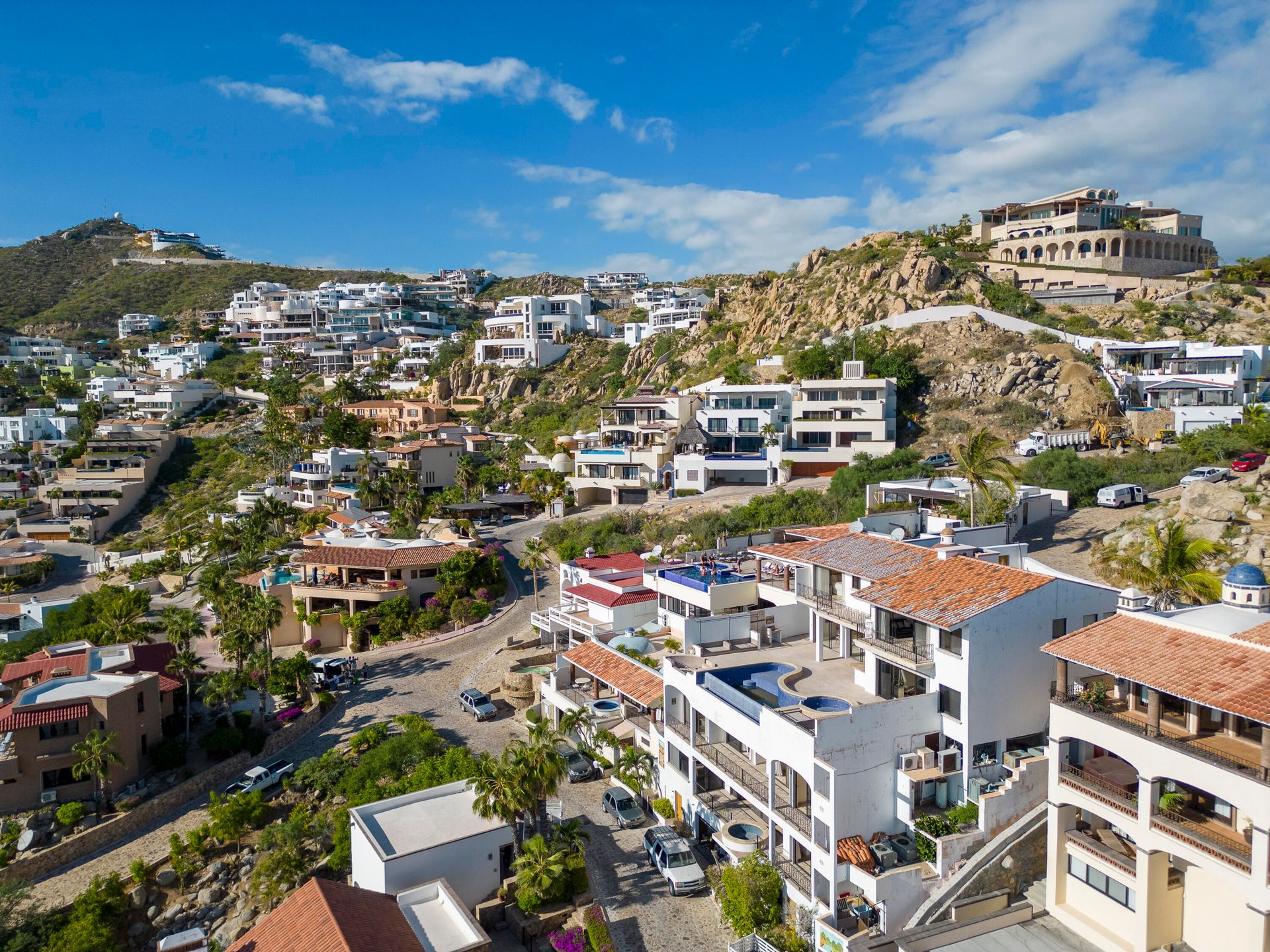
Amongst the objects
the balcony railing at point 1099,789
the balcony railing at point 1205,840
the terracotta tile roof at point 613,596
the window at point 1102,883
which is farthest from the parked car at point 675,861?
the terracotta tile roof at point 613,596

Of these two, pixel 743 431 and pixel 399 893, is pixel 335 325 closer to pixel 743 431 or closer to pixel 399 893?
pixel 743 431

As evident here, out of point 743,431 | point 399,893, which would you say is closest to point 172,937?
point 399,893

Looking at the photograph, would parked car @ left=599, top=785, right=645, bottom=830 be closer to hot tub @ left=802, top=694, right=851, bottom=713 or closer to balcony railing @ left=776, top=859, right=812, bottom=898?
balcony railing @ left=776, top=859, right=812, bottom=898

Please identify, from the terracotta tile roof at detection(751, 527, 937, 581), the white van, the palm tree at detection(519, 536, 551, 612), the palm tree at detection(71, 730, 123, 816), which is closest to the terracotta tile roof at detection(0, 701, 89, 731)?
the palm tree at detection(71, 730, 123, 816)

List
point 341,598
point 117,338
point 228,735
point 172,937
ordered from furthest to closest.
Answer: point 117,338
point 341,598
point 228,735
point 172,937

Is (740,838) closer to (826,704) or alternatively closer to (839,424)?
(826,704)

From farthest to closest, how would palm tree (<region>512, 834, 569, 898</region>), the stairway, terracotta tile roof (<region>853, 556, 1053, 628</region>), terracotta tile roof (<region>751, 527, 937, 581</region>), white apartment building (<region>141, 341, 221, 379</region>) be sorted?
white apartment building (<region>141, 341, 221, 379</region>) → terracotta tile roof (<region>751, 527, 937, 581</region>) → palm tree (<region>512, 834, 569, 898</region>) → terracotta tile roof (<region>853, 556, 1053, 628</region>) → the stairway
